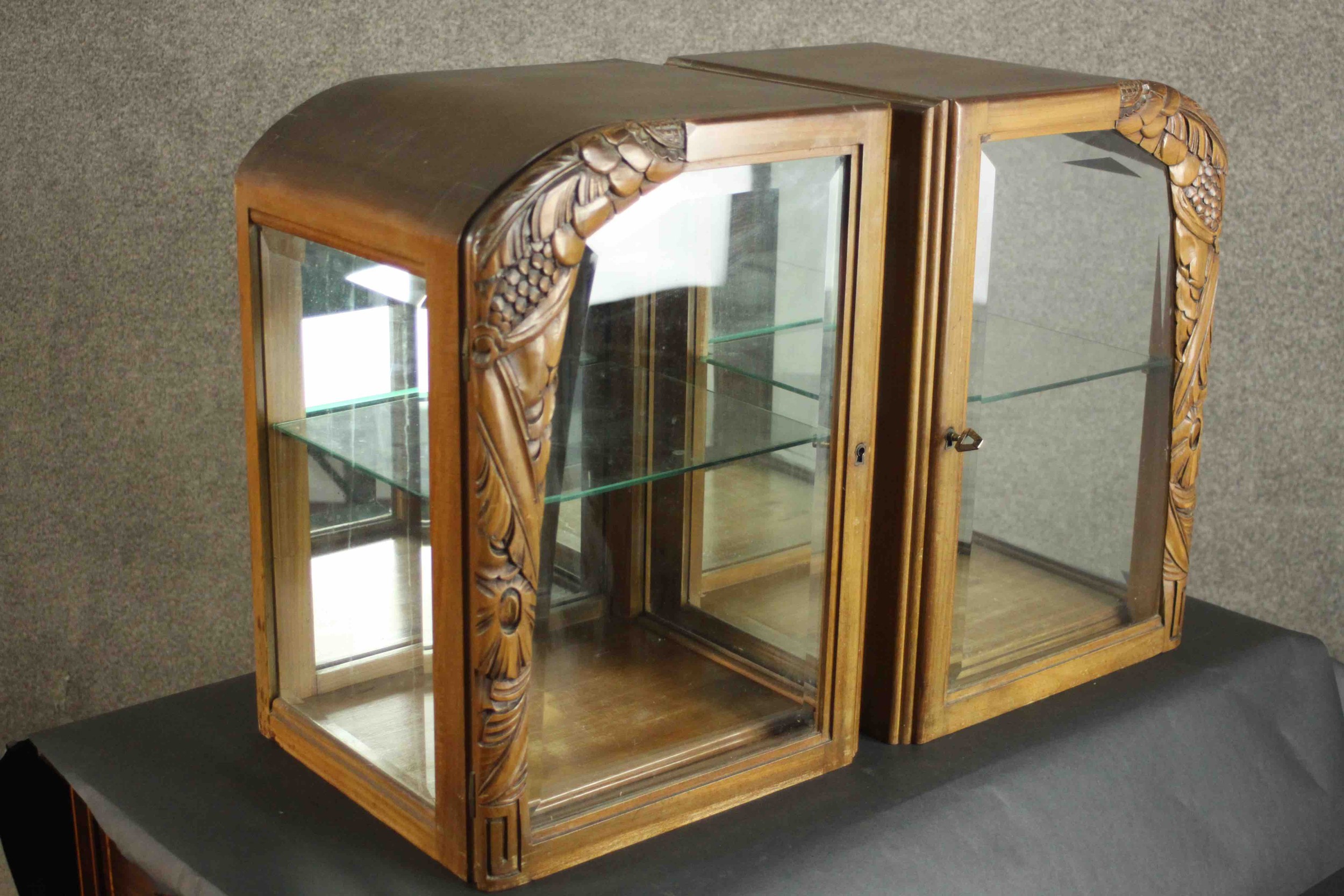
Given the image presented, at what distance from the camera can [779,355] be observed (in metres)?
0.91

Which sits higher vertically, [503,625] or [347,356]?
[347,356]

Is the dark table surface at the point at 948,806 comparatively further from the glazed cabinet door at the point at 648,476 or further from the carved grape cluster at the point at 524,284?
the carved grape cluster at the point at 524,284

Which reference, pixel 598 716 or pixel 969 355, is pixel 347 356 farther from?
pixel 969 355

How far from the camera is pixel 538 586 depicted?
0.81 meters

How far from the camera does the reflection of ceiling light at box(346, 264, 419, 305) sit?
78 cm

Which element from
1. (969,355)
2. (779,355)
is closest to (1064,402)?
(969,355)

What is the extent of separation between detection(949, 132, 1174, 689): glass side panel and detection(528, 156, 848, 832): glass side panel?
129mm

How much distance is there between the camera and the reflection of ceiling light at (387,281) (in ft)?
2.55

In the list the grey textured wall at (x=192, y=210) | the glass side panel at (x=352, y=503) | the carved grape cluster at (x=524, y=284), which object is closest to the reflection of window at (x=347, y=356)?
the glass side panel at (x=352, y=503)

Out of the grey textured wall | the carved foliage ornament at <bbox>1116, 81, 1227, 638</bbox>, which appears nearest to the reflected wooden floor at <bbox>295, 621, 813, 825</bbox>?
the carved foliage ornament at <bbox>1116, 81, 1227, 638</bbox>

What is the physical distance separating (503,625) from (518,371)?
0.48 ft

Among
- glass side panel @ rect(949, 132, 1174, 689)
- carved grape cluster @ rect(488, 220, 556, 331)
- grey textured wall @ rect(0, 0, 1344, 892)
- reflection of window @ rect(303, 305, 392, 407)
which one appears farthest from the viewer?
grey textured wall @ rect(0, 0, 1344, 892)

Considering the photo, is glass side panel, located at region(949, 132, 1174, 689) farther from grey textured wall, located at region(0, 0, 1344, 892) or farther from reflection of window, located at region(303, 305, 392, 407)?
grey textured wall, located at region(0, 0, 1344, 892)

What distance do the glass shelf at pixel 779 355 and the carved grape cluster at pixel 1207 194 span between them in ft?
1.14
